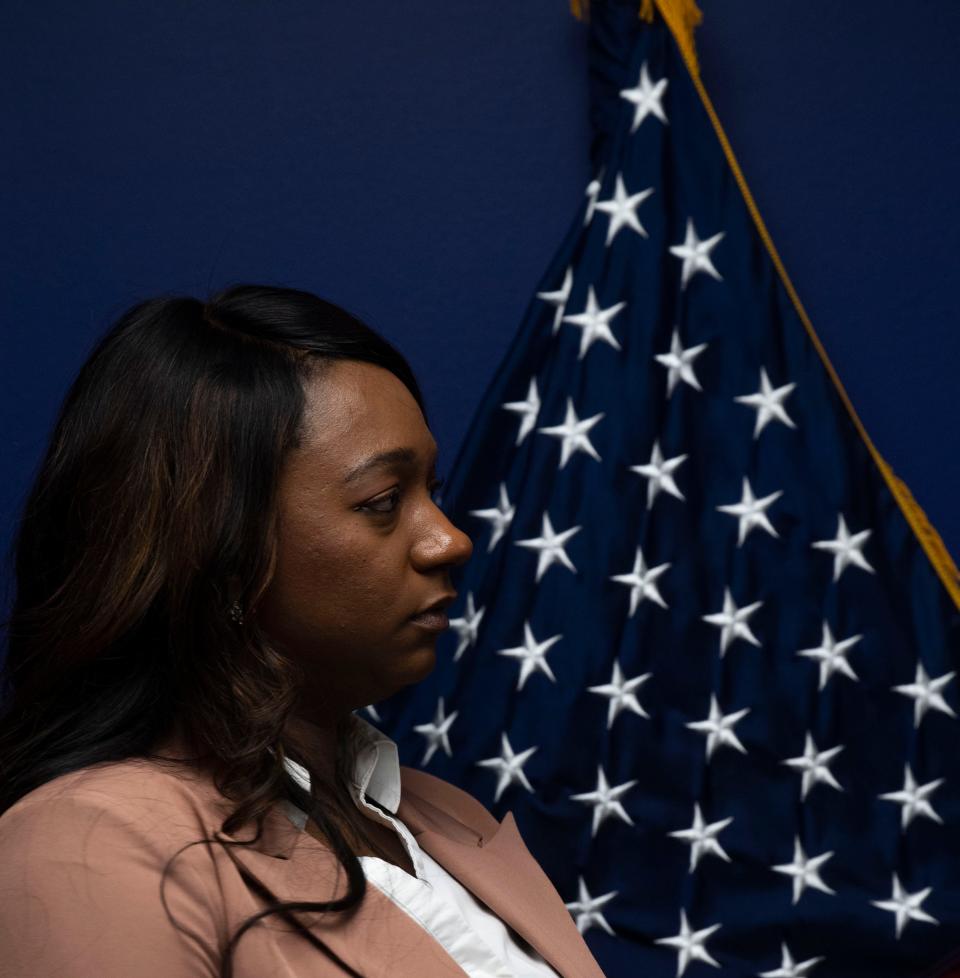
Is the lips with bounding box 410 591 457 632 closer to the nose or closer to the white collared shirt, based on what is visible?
the nose

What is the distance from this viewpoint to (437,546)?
38.3 inches

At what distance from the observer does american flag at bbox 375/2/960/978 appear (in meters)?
1.73

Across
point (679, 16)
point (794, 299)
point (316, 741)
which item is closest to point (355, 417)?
point (316, 741)

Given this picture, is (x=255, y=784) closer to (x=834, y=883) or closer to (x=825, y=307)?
(x=834, y=883)

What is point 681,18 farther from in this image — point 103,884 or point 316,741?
point 103,884

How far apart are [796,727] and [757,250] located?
0.68 meters

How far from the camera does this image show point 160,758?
0.88 meters

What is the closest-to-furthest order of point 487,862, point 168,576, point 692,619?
1. point 168,576
2. point 487,862
3. point 692,619

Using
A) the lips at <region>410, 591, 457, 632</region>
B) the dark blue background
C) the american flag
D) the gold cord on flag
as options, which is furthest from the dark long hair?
the gold cord on flag

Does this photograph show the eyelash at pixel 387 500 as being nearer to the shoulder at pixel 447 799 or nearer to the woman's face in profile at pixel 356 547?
the woman's face in profile at pixel 356 547

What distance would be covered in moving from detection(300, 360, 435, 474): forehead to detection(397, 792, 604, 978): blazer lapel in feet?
1.19

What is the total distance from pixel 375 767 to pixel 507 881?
153mm

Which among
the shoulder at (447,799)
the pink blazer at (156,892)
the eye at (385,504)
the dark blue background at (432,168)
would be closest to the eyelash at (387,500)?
the eye at (385,504)

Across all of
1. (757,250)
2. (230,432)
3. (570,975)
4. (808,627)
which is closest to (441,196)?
(757,250)
